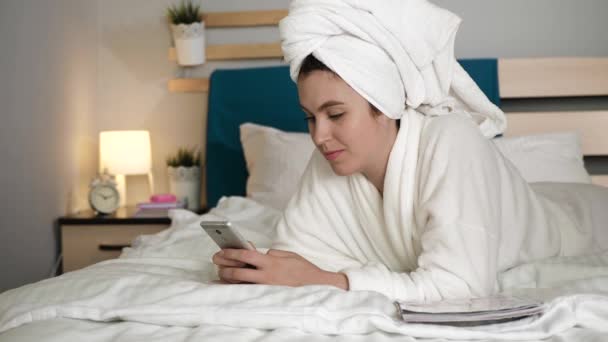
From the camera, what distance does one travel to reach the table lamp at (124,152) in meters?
3.26

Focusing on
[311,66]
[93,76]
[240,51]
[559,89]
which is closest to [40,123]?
[93,76]

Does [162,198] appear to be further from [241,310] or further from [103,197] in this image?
[241,310]

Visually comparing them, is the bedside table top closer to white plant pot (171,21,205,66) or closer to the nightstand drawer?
the nightstand drawer

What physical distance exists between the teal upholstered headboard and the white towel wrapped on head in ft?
5.32

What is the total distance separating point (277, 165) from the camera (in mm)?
2850

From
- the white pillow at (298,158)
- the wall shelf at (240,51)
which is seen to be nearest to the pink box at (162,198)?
the white pillow at (298,158)

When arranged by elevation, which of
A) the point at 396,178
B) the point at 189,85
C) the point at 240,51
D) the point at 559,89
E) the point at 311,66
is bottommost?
the point at 396,178

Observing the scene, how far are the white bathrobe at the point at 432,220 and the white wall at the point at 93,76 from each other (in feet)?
5.01

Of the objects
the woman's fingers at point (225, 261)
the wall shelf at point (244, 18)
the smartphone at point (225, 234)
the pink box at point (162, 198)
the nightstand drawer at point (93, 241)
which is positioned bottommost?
the nightstand drawer at point (93, 241)

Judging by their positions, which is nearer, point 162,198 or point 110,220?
point 110,220

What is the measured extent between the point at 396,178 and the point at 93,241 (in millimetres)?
1903

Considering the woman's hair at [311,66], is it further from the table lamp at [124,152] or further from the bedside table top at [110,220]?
the table lamp at [124,152]

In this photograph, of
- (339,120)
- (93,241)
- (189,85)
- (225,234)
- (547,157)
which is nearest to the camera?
(225,234)

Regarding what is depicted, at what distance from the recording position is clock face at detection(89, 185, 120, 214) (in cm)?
313
